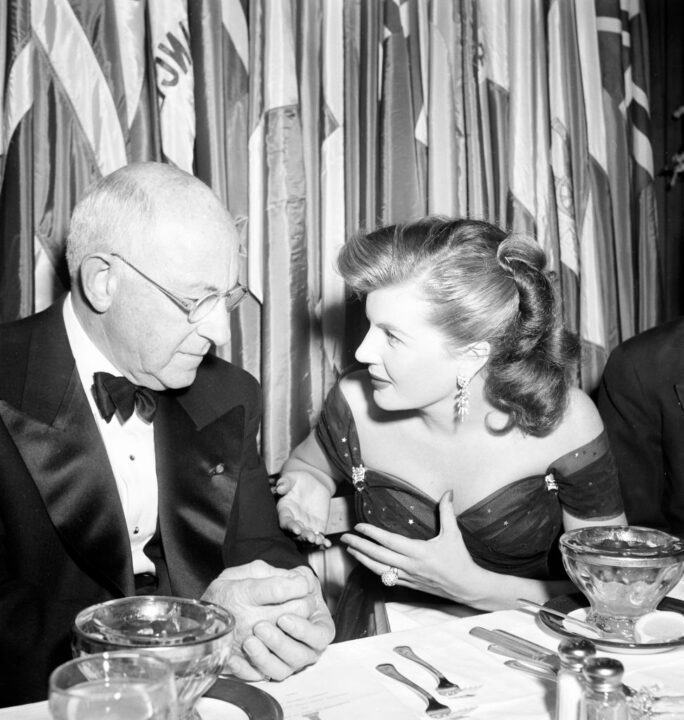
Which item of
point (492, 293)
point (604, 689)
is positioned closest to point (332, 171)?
point (492, 293)

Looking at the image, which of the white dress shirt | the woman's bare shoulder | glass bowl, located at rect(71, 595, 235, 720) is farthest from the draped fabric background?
glass bowl, located at rect(71, 595, 235, 720)

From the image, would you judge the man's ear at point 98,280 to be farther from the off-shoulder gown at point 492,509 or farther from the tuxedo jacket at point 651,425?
the tuxedo jacket at point 651,425

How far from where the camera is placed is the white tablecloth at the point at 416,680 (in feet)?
3.64

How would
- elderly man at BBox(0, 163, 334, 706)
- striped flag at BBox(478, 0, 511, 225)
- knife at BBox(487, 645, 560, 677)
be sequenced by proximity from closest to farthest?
knife at BBox(487, 645, 560, 677), elderly man at BBox(0, 163, 334, 706), striped flag at BBox(478, 0, 511, 225)

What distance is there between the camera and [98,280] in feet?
6.18

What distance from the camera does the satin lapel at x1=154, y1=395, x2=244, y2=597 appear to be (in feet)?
6.55

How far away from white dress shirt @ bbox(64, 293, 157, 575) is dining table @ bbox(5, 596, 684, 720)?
87 centimetres

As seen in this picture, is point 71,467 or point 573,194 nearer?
point 71,467

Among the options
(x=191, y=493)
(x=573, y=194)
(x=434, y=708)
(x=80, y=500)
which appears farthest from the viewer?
(x=573, y=194)

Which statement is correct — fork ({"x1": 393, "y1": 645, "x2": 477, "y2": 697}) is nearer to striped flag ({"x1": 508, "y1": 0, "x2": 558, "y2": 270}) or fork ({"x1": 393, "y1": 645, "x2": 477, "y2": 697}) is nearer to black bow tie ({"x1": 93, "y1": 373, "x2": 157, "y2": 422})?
black bow tie ({"x1": 93, "y1": 373, "x2": 157, "y2": 422})

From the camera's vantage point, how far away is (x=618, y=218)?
340 cm

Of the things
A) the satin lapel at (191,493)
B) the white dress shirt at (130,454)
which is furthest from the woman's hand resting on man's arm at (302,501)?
the white dress shirt at (130,454)

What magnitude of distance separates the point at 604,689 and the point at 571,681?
3.2 inches

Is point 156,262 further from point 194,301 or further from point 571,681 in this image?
point 571,681
